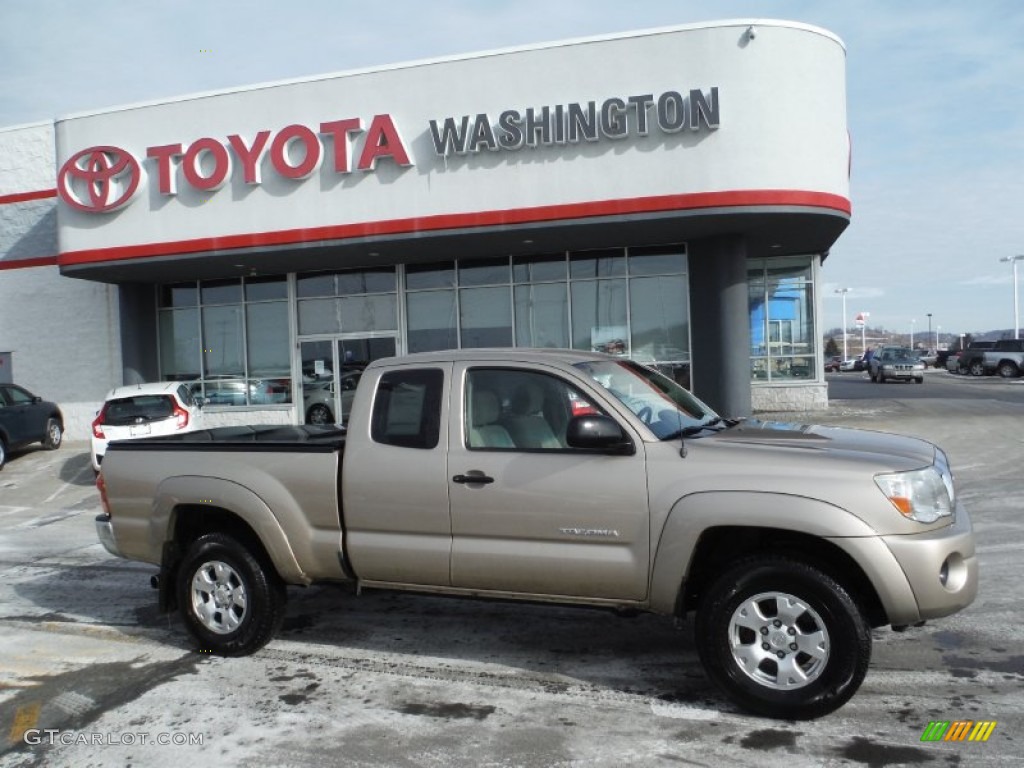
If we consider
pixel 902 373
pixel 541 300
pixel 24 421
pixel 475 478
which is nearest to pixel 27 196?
pixel 24 421

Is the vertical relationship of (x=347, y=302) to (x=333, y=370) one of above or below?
above

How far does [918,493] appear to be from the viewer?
415cm

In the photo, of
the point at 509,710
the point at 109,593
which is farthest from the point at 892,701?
the point at 109,593

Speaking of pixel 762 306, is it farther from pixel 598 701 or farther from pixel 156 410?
pixel 598 701

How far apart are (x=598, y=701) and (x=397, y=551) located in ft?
4.62

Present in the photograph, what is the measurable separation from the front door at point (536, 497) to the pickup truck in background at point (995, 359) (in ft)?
130

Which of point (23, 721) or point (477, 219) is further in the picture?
point (477, 219)

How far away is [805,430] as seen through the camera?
16.6ft

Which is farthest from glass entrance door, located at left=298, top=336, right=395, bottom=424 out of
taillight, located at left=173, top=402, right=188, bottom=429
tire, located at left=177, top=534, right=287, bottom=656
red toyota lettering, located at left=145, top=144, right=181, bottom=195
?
tire, located at left=177, top=534, right=287, bottom=656

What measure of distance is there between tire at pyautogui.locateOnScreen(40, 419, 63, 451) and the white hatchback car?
5.42 metres

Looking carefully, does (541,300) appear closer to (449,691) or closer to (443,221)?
(443,221)

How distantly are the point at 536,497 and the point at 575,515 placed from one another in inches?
9.2

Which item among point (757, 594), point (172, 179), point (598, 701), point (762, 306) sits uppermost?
point (172, 179)

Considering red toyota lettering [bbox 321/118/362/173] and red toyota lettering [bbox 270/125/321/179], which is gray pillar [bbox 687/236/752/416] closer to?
red toyota lettering [bbox 321/118/362/173]
